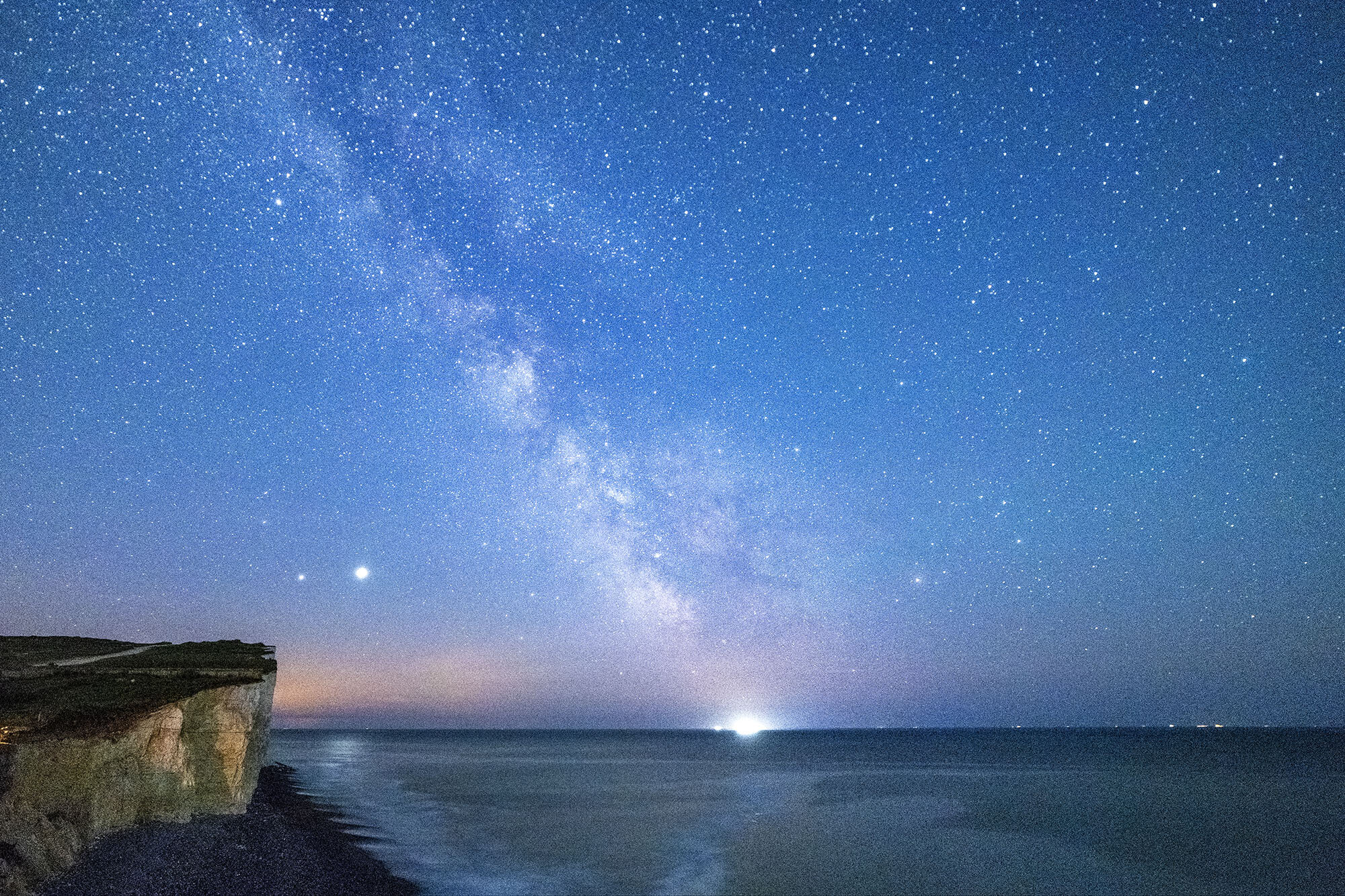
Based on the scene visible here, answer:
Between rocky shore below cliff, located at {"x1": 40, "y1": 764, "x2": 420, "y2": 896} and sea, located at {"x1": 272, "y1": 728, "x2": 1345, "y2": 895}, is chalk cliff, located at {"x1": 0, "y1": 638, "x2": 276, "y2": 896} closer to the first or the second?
rocky shore below cliff, located at {"x1": 40, "y1": 764, "x2": 420, "y2": 896}

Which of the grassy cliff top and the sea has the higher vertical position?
the grassy cliff top

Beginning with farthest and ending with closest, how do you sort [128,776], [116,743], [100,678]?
[100,678] < [128,776] < [116,743]

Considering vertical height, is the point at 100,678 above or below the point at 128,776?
above

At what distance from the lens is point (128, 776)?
22.8m

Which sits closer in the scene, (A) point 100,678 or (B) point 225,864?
(B) point 225,864

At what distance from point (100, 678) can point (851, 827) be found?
39.5m

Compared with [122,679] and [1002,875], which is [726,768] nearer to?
[1002,875]

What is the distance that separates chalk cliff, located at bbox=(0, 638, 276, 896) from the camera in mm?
19047

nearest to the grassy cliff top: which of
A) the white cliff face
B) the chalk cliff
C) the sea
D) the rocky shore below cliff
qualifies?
the chalk cliff

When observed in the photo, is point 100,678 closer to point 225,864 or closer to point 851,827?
point 225,864

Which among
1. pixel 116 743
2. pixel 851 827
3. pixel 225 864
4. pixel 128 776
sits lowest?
pixel 851 827

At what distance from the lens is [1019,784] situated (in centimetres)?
7325

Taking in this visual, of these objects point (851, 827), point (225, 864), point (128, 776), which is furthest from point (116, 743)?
point (851, 827)

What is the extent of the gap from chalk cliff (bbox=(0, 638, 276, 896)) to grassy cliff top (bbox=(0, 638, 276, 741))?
0.05m
